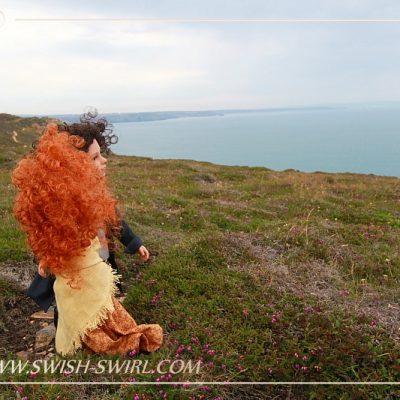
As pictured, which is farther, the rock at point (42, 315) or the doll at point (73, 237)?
the rock at point (42, 315)

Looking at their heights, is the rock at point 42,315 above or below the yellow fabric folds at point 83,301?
below

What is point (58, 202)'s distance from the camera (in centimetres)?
422

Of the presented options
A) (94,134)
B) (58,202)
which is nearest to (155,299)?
(58,202)

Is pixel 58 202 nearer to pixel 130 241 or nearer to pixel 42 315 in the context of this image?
pixel 130 241

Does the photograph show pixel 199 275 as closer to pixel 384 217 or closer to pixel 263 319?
pixel 263 319

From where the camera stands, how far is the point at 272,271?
648cm

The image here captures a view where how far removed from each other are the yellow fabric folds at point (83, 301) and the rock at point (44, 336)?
0.84 metres

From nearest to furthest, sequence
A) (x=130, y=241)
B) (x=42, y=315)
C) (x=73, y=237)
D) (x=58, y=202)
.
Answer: (x=58, y=202), (x=73, y=237), (x=130, y=241), (x=42, y=315)

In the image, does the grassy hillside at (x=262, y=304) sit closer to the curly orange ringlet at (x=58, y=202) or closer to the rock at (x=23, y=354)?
the rock at (x=23, y=354)

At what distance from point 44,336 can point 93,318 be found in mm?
1355

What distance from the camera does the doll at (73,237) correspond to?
423cm

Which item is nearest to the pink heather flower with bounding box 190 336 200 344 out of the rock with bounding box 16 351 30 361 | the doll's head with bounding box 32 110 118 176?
the rock with bounding box 16 351 30 361

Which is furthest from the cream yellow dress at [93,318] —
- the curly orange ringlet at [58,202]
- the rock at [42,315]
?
the rock at [42,315]

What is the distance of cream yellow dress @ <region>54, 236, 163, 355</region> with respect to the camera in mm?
4637
